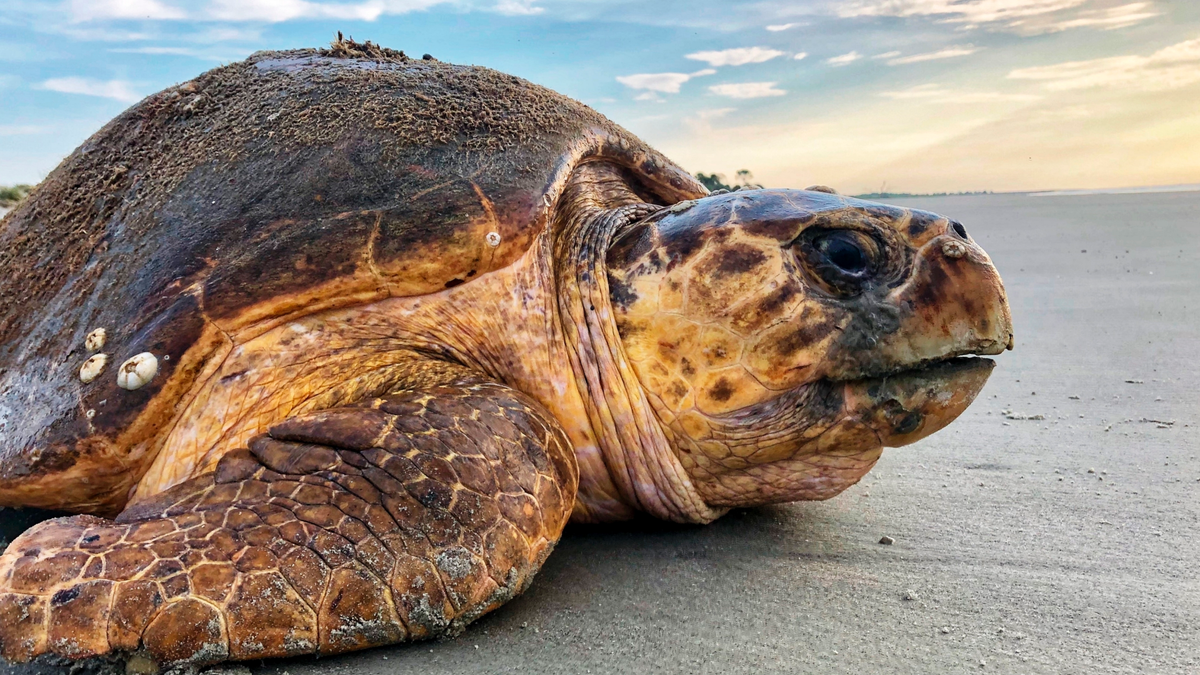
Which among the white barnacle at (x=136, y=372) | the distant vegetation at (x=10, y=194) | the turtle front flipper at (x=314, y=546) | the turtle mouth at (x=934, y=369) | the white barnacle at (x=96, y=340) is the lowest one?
the turtle front flipper at (x=314, y=546)

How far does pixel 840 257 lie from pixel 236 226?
64.7 inches

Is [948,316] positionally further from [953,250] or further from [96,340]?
[96,340]

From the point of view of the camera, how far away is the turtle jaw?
77.7 inches

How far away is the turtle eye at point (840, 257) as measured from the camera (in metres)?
2.01

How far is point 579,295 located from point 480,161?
1.65 ft

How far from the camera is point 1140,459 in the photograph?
2.72m

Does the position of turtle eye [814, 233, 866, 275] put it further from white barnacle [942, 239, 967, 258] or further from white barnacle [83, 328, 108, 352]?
white barnacle [83, 328, 108, 352]

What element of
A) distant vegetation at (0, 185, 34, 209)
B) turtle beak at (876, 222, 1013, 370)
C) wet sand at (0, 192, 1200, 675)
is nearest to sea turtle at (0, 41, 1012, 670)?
turtle beak at (876, 222, 1013, 370)

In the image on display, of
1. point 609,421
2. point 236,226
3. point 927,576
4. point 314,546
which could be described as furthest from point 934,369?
point 236,226

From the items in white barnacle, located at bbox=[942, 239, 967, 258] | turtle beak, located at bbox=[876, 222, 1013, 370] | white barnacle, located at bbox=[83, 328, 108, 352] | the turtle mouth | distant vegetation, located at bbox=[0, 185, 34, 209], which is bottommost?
the turtle mouth

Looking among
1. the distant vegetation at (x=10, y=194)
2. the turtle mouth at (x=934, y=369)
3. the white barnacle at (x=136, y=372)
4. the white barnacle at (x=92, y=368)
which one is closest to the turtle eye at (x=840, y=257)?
the turtle mouth at (x=934, y=369)

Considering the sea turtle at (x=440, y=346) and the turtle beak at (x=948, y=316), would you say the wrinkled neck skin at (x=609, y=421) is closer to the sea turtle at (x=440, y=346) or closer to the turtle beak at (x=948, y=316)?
the sea turtle at (x=440, y=346)

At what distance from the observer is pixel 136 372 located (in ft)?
6.30

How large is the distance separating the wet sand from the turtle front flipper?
102mm
